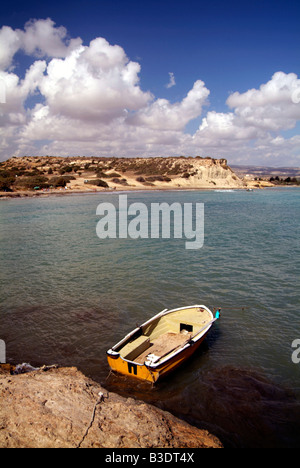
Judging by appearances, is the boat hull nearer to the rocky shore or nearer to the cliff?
the rocky shore

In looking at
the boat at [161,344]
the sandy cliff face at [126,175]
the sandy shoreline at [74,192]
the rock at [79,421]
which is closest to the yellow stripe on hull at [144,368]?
the boat at [161,344]

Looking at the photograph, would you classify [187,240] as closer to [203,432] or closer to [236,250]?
[236,250]

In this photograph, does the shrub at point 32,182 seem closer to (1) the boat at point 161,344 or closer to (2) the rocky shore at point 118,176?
(2) the rocky shore at point 118,176

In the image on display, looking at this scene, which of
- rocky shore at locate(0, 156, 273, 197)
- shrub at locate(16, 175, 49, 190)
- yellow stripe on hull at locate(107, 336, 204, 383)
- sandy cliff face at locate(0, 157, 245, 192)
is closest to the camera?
yellow stripe on hull at locate(107, 336, 204, 383)

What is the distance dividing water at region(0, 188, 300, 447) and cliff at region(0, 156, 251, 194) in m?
59.6

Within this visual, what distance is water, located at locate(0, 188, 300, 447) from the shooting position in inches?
330

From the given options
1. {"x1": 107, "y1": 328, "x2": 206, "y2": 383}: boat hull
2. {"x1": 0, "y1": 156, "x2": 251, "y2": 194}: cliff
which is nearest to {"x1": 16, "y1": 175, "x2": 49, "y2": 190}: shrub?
{"x1": 0, "y1": 156, "x2": 251, "y2": 194}: cliff

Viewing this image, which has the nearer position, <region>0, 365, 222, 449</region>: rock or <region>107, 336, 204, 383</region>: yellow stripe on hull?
<region>0, 365, 222, 449</region>: rock

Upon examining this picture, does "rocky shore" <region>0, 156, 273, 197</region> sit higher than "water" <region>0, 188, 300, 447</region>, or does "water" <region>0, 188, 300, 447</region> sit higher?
→ "rocky shore" <region>0, 156, 273, 197</region>

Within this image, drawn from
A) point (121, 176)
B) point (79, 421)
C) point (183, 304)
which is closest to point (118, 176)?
point (121, 176)

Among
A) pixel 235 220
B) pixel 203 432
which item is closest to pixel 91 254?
pixel 203 432

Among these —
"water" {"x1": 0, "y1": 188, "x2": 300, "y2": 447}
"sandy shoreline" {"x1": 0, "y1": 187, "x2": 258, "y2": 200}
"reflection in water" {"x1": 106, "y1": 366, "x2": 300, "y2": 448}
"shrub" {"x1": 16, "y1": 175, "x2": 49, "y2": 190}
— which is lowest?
"reflection in water" {"x1": 106, "y1": 366, "x2": 300, "y2": 448}

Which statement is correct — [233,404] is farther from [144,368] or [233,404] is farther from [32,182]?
[32,182]

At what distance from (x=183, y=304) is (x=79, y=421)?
8553mm
